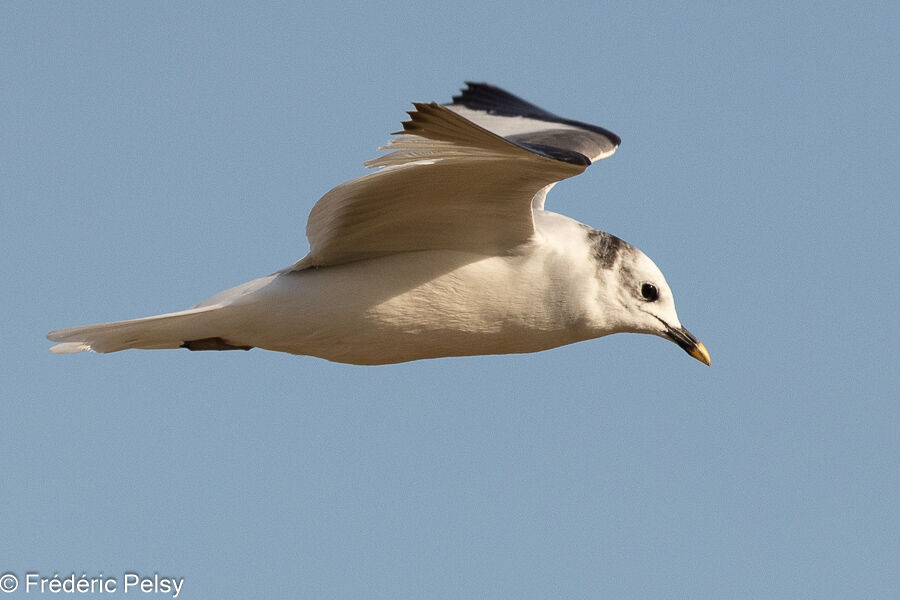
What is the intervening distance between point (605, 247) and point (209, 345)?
2.16 metres

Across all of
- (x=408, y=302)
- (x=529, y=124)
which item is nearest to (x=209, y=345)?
(x=408, y=302)

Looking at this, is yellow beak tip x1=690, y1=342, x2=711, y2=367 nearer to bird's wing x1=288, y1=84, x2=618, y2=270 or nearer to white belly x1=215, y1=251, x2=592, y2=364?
white belly x1=215, y1=251, x2=592, y2=364

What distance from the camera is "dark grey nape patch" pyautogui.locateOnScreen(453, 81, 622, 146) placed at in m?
9.19

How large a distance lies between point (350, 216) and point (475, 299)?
771mm

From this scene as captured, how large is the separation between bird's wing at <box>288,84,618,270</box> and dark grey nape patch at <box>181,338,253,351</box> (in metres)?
0.59

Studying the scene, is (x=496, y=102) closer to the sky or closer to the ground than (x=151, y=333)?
closer to the sky

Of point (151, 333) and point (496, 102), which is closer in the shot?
point (151, 333)

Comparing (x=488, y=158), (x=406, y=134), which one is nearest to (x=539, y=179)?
(x=488, y=158)

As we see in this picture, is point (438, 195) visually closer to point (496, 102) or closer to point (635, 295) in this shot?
point (635, 295)

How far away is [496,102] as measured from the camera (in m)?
9.41

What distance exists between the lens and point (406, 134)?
5656 millimetres

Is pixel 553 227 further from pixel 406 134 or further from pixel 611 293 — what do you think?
pixel 406 134

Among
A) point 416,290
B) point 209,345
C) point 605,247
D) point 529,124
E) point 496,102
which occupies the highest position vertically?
point 496,102

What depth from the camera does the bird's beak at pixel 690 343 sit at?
738cm
